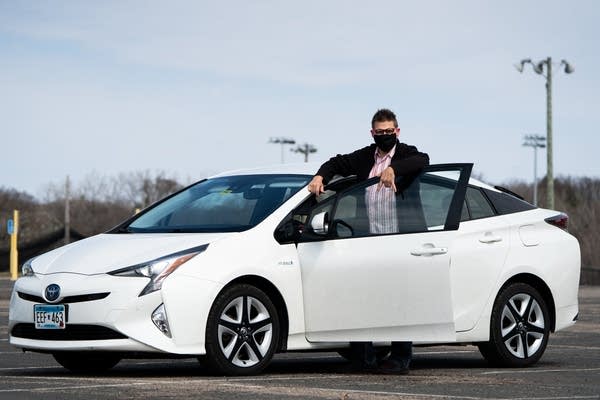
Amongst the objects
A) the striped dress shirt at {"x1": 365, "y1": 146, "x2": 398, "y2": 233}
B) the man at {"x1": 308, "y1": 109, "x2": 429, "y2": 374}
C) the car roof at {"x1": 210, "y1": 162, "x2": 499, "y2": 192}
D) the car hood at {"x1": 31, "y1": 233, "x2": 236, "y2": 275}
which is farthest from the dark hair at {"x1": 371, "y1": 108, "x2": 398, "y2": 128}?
the car hood at {"x1": 31, "y1": 233, "x2": 236, "y2": 275}

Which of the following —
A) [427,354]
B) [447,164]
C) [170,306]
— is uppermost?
[447,164]

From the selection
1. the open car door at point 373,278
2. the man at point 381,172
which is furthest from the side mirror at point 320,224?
the man at point 381,172

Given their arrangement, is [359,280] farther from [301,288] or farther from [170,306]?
[170,306]

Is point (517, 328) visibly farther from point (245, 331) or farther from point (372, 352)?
point (245, 331)

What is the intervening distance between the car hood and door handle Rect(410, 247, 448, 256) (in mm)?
1473

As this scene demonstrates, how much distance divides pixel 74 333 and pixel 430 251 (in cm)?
280

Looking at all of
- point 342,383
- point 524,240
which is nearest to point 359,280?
point 342,383

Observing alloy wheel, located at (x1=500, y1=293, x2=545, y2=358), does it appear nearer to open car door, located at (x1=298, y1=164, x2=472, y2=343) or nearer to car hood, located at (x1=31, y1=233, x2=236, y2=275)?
open car door, located at (x1=298, y1=164, x2=472, y2=343)

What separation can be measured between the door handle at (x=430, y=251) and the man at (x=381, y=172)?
10.3 inches

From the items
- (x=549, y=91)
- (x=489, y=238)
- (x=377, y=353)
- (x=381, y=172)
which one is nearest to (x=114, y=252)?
(x=381, y=172)

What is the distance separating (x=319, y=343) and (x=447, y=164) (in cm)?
190

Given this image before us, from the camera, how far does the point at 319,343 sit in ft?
33.7

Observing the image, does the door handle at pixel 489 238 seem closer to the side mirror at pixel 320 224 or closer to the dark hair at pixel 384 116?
the dark hair at pixel 384 116

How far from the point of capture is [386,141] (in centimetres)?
1073
